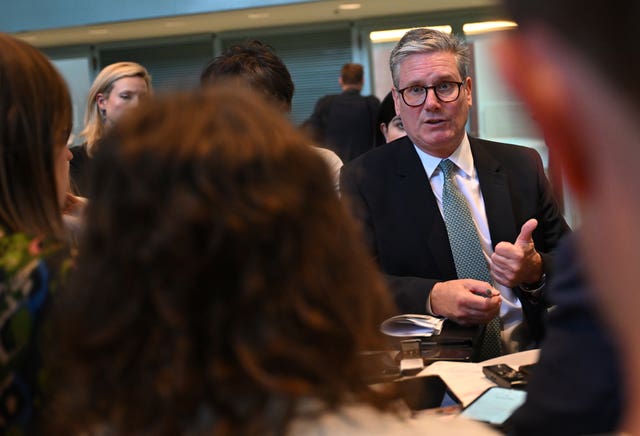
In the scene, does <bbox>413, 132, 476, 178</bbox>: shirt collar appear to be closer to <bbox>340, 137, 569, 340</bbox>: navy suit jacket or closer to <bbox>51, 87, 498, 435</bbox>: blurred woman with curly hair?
<bbox>340, 137, 569, 340</bbox>: navy suit jacket

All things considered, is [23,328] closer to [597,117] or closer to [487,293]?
[597,117]

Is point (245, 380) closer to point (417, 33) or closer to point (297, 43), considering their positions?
point (417, 33)

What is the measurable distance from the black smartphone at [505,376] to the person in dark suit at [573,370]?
801mm

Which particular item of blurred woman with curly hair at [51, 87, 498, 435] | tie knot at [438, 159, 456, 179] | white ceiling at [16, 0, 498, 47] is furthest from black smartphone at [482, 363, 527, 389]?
white ceiling at [16, 0, 498, 47]

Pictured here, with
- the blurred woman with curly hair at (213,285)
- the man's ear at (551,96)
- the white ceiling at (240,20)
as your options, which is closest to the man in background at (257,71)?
the blurred woman with curly hair at (213,285)

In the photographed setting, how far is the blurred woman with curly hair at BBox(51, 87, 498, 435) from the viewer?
2.36 ft

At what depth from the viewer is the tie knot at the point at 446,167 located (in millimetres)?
2750

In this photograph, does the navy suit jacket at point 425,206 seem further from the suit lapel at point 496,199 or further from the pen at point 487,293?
the pen at point 487,293

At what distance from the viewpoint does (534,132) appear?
0.43 m

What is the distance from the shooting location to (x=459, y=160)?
278cm

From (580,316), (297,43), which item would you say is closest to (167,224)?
(580,316)

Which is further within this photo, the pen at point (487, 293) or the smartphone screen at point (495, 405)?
the pen at point (487, 293)

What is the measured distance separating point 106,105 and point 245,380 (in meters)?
3.61

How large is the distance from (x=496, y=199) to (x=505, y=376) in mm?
968
